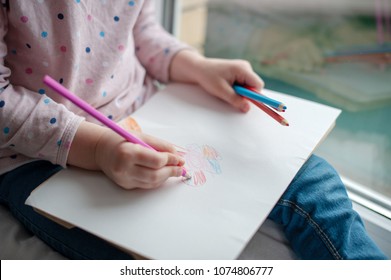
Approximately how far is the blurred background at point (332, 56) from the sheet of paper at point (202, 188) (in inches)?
8.8

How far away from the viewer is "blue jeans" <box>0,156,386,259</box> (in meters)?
0.51

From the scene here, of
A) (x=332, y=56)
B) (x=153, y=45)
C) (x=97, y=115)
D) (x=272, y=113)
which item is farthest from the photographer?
(x=332, y=56)

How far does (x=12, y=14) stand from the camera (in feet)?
1.67

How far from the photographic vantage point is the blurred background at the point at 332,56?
79 centimetres

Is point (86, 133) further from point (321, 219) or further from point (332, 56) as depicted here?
point (332, 56)

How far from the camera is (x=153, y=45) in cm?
72

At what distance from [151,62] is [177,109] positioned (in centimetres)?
15

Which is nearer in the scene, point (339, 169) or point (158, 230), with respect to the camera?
point (158, 230)

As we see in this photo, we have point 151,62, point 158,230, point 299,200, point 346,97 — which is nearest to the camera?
point 158,230

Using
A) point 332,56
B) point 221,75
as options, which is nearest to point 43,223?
point 221,75

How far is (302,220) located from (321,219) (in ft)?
0.09

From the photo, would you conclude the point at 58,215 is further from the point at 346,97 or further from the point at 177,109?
the point at 346,97

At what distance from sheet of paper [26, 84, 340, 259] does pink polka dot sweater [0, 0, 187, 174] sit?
57 mm
